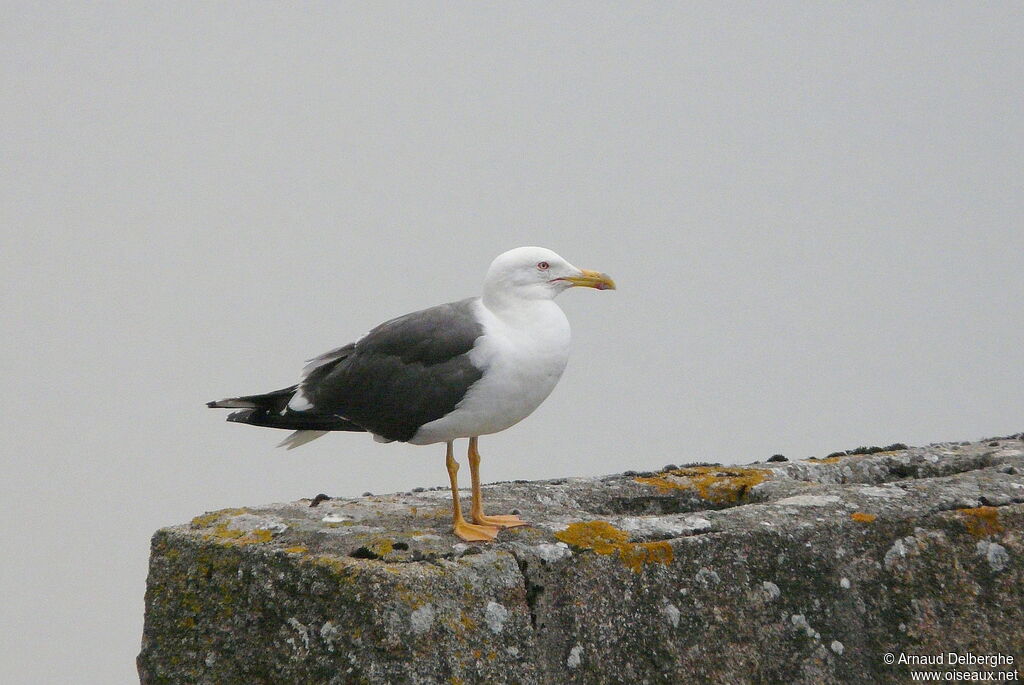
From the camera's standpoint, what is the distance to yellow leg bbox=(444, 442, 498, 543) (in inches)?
197

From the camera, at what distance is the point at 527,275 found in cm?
529

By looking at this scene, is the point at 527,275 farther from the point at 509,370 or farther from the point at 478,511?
the point at 478,511

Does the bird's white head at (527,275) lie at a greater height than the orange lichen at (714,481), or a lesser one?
greater

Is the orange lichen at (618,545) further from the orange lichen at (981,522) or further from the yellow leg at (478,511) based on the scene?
the orange lichen at (981,522)

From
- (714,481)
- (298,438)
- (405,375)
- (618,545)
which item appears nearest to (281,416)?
(298,438)

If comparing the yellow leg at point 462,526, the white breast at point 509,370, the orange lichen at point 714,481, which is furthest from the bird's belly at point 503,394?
the orange lichen at point 714,481

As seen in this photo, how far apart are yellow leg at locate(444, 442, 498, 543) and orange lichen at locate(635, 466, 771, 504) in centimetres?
124

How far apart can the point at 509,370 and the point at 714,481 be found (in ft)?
5.20

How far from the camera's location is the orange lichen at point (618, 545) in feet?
16.2

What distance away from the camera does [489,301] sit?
17.4ft

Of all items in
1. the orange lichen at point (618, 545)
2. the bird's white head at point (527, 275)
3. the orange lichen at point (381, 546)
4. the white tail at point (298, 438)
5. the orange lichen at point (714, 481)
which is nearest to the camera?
the orange lichen at point (381, 546)

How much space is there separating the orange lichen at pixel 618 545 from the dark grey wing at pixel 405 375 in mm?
711

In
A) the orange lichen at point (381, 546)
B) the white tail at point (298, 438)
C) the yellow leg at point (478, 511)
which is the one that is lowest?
the orange lichen at point (381, 546)

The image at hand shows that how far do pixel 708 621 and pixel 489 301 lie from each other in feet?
5.18
